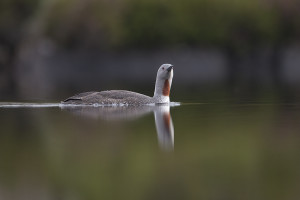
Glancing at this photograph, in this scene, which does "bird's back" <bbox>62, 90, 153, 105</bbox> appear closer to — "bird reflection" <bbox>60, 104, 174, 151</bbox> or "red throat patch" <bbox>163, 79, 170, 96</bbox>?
"bird reflection" <bbox>60, 104, 174, 151</bbox>

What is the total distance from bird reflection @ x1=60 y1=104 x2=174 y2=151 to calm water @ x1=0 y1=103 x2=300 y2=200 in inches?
0.8

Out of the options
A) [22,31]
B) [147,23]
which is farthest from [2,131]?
[147,23]

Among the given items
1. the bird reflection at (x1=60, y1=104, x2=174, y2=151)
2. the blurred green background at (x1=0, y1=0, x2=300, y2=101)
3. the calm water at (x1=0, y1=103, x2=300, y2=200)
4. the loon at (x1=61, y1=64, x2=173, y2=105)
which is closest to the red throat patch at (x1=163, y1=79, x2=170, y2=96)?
the loon at (x1=61, y1=64, x2=173, y2=105)

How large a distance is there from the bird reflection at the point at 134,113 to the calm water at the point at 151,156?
21 millimetres

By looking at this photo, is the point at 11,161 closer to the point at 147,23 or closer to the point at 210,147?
the point at 210,147

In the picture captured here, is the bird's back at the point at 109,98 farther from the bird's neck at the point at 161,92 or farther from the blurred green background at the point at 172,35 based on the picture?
the blurred green background at the point at 172,35

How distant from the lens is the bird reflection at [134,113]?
11289 mm

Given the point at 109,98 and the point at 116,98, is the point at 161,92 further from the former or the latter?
the point at 109,98

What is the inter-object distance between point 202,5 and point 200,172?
60.3m

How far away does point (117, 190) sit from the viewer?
7027 mm

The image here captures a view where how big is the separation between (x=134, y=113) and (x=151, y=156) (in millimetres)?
5726

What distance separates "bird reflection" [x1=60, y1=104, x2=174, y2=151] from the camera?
11.3m

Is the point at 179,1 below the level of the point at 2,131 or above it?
above

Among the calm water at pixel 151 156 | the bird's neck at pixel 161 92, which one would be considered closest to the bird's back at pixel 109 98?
the bird's neck at pixel 161 92
